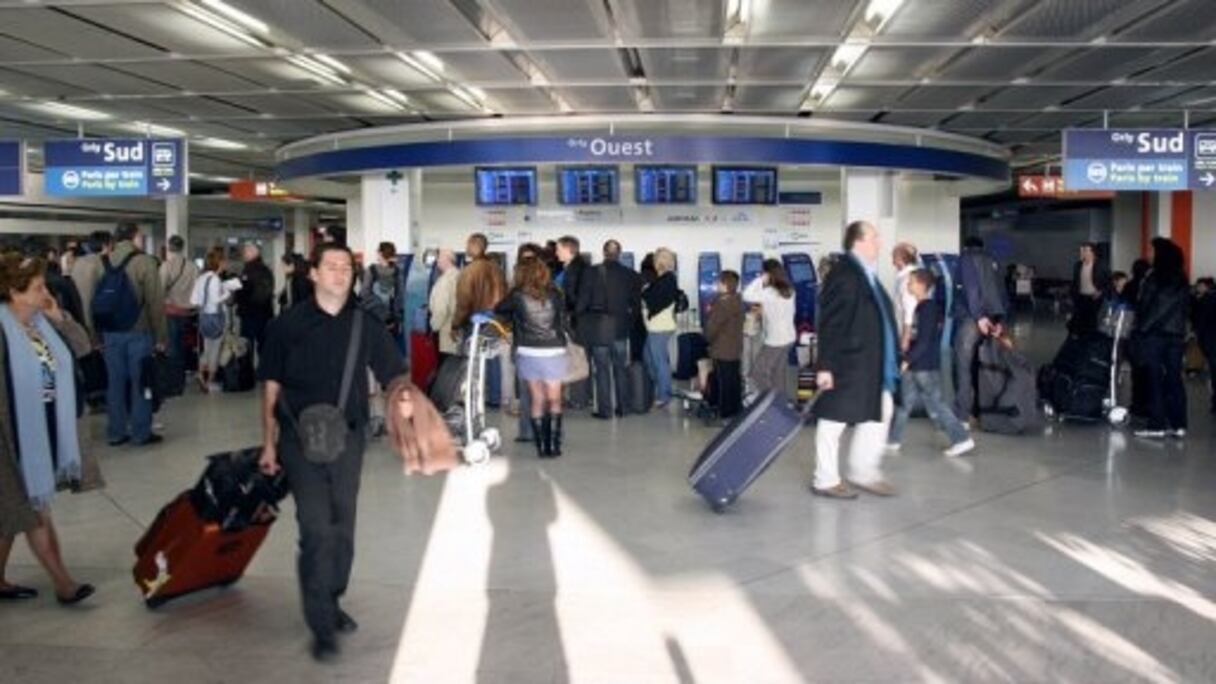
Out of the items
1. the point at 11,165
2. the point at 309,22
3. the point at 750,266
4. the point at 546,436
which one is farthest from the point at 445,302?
the point at 11,165

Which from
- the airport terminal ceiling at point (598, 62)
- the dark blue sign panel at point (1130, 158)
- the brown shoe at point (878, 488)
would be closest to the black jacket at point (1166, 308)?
the airport terminal ceiling at point (598, 62)

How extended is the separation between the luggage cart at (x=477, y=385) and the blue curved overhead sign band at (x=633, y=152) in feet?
16.8

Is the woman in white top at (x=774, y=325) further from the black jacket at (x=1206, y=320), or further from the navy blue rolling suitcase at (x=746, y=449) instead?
the black jacket at (x=1206, y=320)

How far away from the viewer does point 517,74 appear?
33.0 ft

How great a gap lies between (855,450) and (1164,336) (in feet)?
11.8

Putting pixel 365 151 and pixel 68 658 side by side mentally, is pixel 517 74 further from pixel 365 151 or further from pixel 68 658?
pixel 68 658

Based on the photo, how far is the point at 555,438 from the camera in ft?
26.0

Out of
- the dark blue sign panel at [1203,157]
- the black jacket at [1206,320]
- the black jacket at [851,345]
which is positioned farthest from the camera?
the dark blue sign panel at [1203,157]

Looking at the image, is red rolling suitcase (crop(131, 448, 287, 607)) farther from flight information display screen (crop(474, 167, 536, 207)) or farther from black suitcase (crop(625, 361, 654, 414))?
flight information display screen (crop(474, 167, 536, 207))

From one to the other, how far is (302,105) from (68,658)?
8775mm

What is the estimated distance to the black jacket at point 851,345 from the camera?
6.22 m

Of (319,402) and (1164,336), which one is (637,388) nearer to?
(1164,336)

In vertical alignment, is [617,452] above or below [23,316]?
below

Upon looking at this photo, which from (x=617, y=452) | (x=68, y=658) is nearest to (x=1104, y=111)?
(x=617, y=452)
